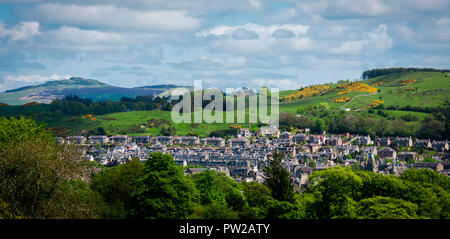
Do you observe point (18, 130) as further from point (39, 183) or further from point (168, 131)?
point (168, 131)

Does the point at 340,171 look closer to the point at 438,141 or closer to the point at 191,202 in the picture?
the point at 191,202

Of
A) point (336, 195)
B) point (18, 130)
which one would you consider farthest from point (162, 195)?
point (18, 130)

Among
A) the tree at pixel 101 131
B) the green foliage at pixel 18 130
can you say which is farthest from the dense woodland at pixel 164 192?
the tree at pixel 101 131

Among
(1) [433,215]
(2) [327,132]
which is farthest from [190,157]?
(1) [433,215]

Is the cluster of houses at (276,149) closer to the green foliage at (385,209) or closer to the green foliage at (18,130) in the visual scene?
the green foliage at (18,130)

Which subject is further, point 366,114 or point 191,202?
point 366,114

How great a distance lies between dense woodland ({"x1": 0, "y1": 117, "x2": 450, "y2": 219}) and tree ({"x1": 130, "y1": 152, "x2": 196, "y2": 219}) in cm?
8

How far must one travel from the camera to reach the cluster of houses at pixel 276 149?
390ft

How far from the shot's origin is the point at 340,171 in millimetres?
49031

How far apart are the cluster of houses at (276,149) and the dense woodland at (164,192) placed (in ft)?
164

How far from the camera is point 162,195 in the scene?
46156 millimetres

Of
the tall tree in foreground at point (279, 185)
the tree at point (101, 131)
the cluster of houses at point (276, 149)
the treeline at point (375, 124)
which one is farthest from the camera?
the tree at point (101, 131)

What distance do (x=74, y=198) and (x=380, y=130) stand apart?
146m

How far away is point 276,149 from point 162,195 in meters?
66.4
